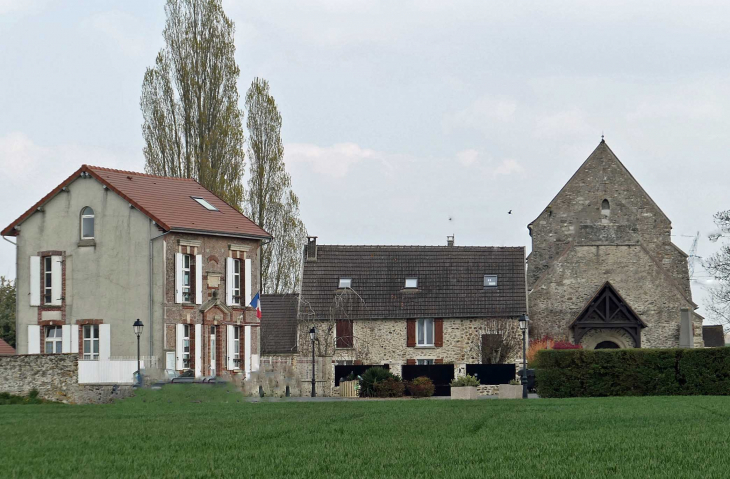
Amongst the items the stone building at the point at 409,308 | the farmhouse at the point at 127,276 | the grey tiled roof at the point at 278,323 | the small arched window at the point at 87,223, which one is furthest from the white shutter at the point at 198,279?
the grey tiled roof at the point at 278,323

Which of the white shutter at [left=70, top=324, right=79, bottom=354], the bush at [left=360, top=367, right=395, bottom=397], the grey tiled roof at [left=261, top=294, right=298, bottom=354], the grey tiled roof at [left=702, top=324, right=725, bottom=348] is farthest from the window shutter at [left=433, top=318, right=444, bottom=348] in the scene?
the grey tiled roof at [left=702, top=324, right=725, bottom=348]

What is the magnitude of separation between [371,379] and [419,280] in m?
13.6

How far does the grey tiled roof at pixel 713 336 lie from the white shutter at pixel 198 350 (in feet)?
132

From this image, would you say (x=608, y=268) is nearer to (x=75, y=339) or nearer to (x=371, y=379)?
(x=371, y=379)

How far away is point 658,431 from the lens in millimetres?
16469

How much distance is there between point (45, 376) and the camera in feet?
113

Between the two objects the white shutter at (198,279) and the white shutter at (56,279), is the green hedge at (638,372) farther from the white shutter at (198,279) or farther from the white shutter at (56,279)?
the white shutter at (56,279)

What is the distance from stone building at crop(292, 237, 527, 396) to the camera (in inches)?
2005

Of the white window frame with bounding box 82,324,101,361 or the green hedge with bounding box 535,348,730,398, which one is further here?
the white window frame with bounding box 82,324,101,361

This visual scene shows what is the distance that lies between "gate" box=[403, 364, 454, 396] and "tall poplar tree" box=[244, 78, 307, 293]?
1161cm

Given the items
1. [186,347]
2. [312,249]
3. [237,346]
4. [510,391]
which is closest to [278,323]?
[312,249]

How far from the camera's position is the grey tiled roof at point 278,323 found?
53.8 metres

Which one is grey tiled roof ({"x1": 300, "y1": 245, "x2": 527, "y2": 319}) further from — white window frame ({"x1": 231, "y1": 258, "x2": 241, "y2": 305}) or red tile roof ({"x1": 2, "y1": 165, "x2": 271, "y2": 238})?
red tile roof ({"x1": 2, "y1": 165, "x2": 271, "y2": 238})

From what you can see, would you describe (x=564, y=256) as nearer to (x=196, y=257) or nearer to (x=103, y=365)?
(x=196, y=257)
